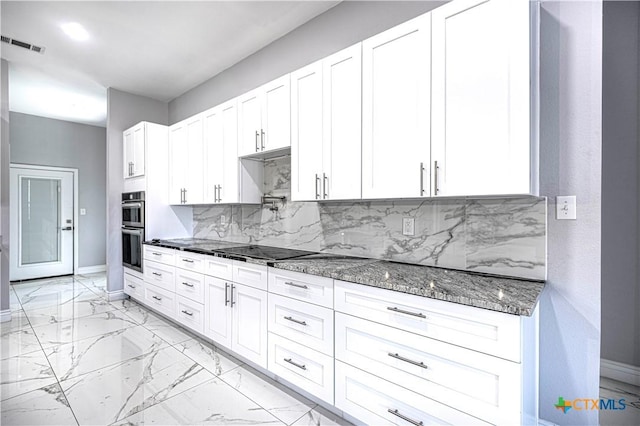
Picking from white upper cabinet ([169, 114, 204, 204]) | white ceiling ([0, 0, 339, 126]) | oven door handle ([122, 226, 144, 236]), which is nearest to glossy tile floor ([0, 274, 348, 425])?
oven door handle ([122, 226, 144, 236])

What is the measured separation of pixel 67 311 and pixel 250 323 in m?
3.01

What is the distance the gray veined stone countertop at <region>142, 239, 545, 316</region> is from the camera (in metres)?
1.32

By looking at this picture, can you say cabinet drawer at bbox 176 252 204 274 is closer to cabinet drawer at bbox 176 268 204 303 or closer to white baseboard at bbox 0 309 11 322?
cabinet drawer at bbox 176 268 204 303

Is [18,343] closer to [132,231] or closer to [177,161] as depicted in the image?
[132,231]

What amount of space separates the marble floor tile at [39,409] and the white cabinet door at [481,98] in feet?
8.35

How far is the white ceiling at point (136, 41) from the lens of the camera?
2.74 metres

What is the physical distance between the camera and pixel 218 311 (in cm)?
272

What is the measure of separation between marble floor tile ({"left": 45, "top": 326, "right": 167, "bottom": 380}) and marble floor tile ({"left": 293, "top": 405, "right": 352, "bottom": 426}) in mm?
1636

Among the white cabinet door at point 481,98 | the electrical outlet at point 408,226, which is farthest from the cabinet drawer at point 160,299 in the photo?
the white cabinet door at point 481,98

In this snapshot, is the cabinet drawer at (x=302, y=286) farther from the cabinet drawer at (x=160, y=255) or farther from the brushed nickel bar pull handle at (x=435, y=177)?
the cabinet drawer at (x=160, y=255)

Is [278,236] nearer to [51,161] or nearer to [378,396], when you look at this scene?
[378,396]

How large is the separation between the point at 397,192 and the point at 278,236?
1.60m

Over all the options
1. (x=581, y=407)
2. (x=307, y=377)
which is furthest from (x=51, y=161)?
(x=581, y=407)

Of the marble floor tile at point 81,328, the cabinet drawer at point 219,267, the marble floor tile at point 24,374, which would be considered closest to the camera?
the marble floor tile at point 24,374
